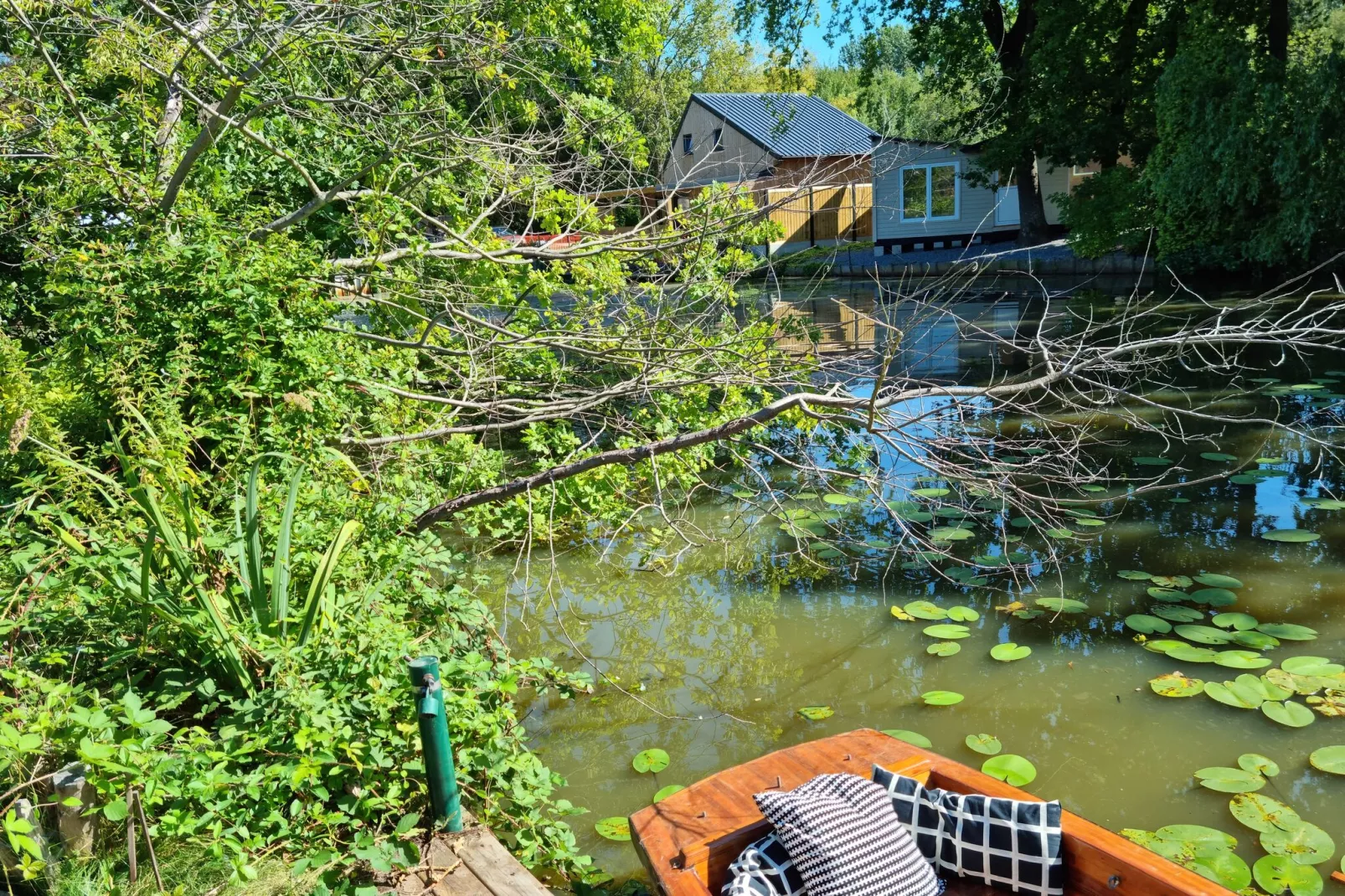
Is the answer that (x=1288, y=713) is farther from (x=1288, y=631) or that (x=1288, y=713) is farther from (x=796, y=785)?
(x=796, y=785)

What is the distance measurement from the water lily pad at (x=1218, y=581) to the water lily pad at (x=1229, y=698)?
135cm

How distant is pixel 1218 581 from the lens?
5762mm

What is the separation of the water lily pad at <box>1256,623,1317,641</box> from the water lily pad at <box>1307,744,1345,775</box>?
1.10m

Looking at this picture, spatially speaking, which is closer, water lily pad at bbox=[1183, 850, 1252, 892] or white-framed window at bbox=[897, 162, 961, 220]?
water lily pad at bbox=[1183, 850, 1252, 892]

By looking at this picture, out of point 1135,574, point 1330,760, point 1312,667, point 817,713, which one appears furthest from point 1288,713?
point 817,713

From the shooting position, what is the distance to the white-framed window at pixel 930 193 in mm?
26219

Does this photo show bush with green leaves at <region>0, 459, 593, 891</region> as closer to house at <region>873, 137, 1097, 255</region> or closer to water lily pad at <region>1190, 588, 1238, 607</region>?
water lily pad at <region>1190, 588, 1238, 607</region>

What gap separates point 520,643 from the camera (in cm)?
584

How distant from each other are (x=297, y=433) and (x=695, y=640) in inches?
106

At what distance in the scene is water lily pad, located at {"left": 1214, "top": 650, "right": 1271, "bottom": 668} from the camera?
4695mm

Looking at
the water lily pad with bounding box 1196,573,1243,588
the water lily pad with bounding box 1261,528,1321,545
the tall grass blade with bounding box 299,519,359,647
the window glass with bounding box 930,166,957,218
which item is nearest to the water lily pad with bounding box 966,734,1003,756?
the water lily pad with bounding box 1196,573,1243,588

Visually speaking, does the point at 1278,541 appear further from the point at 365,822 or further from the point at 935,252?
the point at 935,252

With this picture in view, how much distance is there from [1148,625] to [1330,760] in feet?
4.72

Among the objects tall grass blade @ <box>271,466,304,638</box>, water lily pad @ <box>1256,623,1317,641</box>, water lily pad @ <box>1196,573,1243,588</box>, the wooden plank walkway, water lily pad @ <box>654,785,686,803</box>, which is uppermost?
tall grass blade @ <box>271,466,304,638</box>
